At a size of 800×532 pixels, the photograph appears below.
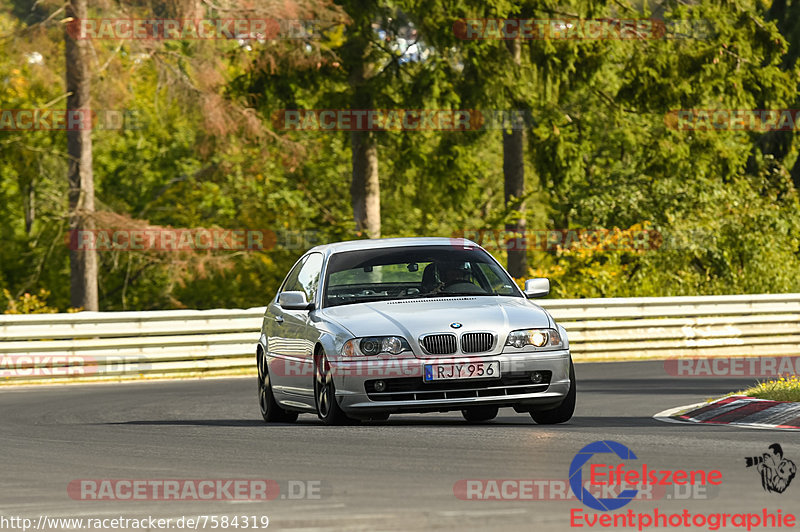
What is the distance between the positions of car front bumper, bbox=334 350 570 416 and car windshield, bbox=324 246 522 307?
110 cm

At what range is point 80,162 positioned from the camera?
30.0 m

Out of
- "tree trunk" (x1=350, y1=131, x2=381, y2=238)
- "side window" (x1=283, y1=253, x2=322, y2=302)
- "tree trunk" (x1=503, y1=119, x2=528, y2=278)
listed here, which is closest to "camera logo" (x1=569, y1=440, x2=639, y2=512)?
"side window" (x1=283, y1=253, x2=322, y2=302)

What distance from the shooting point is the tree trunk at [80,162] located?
2967 centimetres

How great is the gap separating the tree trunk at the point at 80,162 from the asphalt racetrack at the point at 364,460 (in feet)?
46.5

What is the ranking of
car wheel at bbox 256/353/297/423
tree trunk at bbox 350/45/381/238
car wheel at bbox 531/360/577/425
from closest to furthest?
1. car wheel at bbox 531/360/577/425
2. car wheel at bbox 256/353/297/423
3. tree trunk at bbox 350/45/381/238

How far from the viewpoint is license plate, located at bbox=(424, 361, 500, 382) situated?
11312 millimetres

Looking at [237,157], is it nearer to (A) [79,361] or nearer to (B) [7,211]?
(B) [7,211]

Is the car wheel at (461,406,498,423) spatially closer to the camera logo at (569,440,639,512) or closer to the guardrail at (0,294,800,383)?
the camera logo at (569,440,639,512)

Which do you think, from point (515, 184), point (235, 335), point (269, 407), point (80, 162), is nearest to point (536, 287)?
point (269, 407)

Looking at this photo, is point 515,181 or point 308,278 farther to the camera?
point 515,181

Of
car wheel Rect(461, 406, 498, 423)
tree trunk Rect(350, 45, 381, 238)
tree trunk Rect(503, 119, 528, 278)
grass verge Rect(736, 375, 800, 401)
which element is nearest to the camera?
grass verge Rect(736, 375, 800, 401)

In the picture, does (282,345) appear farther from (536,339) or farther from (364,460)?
(364,460)

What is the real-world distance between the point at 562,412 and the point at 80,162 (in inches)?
783

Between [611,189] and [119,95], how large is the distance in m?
12.7
